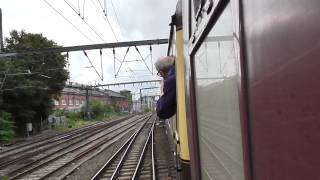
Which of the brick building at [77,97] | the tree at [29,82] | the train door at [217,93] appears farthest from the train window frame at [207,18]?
the brick building at [77,97]

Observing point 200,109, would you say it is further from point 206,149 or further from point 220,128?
point 220,128

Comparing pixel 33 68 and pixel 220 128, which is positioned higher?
pixel 33 68

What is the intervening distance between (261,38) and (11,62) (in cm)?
4360

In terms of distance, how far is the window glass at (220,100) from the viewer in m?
1.56

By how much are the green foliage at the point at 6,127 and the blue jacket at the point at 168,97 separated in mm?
35284

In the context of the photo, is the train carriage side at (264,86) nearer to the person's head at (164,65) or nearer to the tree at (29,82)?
the person's head at (164,65)

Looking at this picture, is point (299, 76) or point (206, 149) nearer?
point (299, 76)

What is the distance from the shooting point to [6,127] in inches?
1566

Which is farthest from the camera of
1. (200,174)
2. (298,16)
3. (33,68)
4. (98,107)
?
(98,107)

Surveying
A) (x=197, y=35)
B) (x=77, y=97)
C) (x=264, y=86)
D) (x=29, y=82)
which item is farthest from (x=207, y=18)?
(x=77, y=97)

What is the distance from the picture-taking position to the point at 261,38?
118cm

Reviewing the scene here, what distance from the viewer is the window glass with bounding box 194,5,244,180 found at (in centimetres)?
156

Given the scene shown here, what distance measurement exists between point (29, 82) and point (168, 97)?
42649mm

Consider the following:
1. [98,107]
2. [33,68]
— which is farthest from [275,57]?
[98,107]
